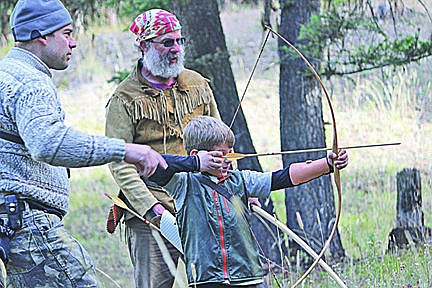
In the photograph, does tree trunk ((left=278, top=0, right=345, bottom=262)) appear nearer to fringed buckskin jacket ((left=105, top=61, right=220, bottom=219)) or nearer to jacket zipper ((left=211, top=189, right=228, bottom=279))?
fringed buckskin jacket ((left=105, top=61, right=220, bottom=219))

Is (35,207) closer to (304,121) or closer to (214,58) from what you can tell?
(214,58)

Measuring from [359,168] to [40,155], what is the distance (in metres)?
8.73

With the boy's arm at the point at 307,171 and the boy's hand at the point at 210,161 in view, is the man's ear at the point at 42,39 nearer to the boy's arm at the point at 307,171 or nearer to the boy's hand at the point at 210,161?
the boy's hand at the point at 210,161

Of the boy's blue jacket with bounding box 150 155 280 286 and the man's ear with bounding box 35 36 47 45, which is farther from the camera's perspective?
the boy's blue jacket with bounding box 150 155 280 286

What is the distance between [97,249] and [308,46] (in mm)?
4199

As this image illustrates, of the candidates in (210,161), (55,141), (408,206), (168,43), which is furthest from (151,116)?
(408,206)

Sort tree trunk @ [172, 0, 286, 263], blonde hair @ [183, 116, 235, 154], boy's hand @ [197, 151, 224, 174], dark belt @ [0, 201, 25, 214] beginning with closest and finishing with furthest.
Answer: dark belt @ [0, 201, 25, 214], boy's hand @ [197, 151, 224, 174], blonde hair @ [183, 116, 235, 154], tree trunk @ [172, 0, 286, 263]

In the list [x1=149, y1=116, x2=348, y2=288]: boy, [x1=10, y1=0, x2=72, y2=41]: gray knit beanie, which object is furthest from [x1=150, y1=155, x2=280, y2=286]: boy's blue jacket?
[x1=10, y1=0, x2=72, y2=41]: gray knit beanie

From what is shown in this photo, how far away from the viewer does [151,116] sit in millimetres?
4434

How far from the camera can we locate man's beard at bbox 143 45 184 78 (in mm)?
4422

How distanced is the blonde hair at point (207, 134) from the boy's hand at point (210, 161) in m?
0.07

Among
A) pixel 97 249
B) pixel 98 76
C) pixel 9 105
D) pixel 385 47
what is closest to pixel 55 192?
pixel 9 105

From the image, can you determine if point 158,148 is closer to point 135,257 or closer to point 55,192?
point 135,257

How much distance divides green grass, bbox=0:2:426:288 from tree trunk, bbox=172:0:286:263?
0.48 metres
